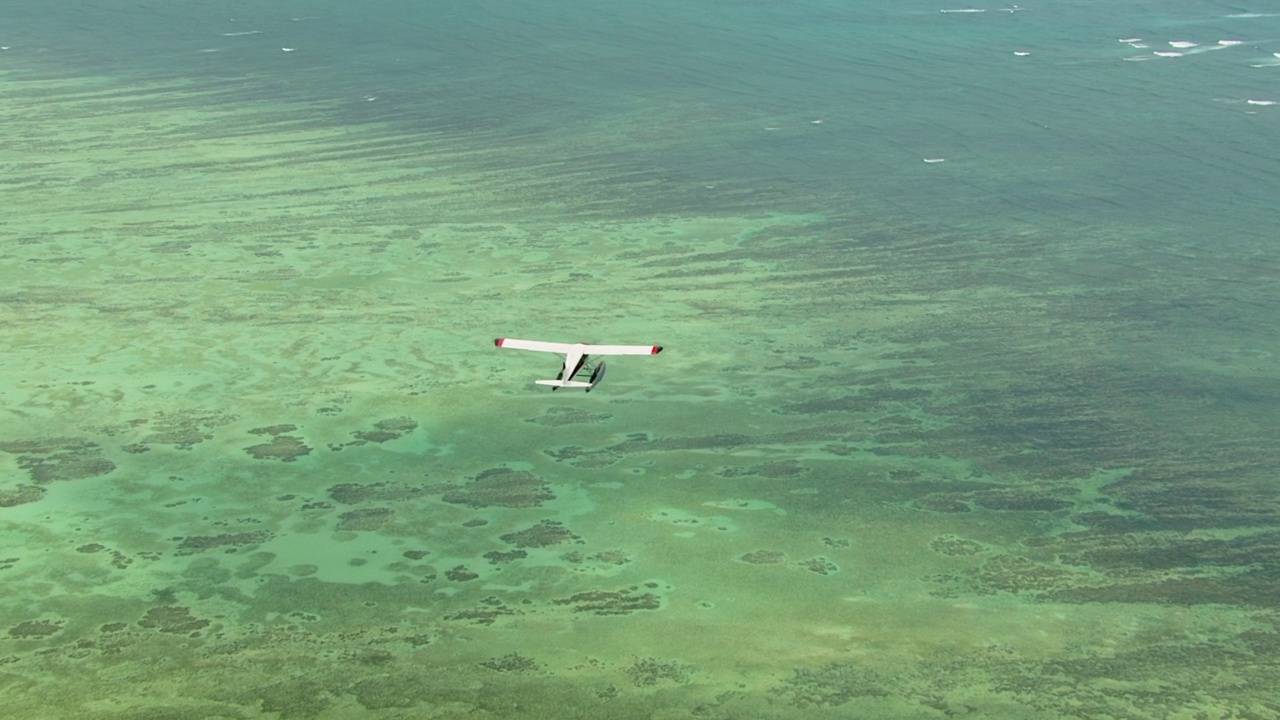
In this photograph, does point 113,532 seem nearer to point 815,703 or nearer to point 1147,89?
point 815,703

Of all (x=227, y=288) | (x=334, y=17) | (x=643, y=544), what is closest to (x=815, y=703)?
(x=643, y=544)

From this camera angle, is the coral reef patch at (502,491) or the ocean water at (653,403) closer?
the ocean water at (653,403)

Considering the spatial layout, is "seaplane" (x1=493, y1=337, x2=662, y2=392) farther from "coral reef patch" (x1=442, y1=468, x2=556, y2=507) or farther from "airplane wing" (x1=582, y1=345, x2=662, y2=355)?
"coral reef patch" (x1=442, y1=468, x2=556, y2=507)

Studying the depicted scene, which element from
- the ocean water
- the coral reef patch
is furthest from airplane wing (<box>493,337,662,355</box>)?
the coral reef patch

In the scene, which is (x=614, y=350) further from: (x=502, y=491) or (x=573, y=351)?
(x=502, y=491)

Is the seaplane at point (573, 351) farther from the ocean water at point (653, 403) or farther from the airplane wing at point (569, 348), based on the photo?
the ocean water at point (653, 403)

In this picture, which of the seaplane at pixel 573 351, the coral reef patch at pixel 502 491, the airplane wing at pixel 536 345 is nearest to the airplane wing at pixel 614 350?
the seaplane at pixel 573 351

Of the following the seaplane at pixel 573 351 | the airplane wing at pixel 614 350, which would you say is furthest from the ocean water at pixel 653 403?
the airplane wing at pixel 614 350

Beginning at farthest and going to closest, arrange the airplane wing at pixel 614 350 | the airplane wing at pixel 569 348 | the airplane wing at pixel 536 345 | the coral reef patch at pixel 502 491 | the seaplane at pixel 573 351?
the airplane wing at pixel 536 345 < the seaplane at pixel 573 351 < the airplane wing at pixel 569 348 < the airplane wing at pixel 614 350 < the coral reef patch at pixel 502 491

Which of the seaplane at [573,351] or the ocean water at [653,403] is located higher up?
the seaplane at [573,351]

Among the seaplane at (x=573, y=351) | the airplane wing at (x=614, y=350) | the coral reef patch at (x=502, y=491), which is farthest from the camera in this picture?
the seaplane at (x=573, y=351)
